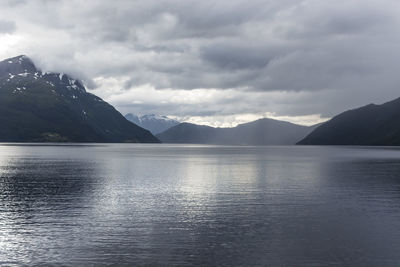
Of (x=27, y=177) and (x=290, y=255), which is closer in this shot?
(x=290, y=255)

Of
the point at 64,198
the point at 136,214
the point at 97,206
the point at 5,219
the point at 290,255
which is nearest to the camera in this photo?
the point at 290,255

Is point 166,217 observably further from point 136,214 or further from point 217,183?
point 217,183

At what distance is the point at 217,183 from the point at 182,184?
9.34m

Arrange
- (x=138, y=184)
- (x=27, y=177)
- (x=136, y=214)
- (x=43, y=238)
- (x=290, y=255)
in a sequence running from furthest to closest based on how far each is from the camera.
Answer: (x=27, y=177) → (x=138, y=184) → (x=136, y=214) → (x=43, y=238) → (x=290, y=255)

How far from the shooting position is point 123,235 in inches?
1735

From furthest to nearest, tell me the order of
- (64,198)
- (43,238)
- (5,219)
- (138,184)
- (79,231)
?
(138,184)
(64,198)
(5,219)
(79,231)
(43,238)

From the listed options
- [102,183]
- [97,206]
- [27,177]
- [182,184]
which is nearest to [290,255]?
[97,206]

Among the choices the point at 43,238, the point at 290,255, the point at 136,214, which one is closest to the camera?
the point at 290,255

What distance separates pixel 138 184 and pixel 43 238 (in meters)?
53.0

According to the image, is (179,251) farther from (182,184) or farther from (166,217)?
(182,184)

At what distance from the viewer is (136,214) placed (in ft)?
186

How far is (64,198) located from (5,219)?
62.4 feet

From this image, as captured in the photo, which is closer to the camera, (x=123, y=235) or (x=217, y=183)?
(x=123, y=235)

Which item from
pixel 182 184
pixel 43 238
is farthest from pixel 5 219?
pixel 182 184
